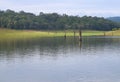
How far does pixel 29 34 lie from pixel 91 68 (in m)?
139

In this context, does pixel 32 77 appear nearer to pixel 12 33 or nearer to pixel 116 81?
pixel 116 81

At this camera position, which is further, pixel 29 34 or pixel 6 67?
pixel 29 34

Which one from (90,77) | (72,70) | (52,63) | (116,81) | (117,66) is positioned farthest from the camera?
(52,63)

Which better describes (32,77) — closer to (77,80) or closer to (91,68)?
(77,80)

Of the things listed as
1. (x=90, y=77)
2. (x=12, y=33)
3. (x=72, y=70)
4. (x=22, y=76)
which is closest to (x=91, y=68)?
(x=72, y=70)

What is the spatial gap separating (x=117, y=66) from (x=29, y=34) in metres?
138

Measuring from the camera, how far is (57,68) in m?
40.6

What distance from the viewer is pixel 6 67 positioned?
1657 inches

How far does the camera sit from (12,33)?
171250mm

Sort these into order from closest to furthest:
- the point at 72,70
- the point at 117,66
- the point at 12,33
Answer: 1. the point at 72,70
2. the point at 117,66
3. the point at 12,33

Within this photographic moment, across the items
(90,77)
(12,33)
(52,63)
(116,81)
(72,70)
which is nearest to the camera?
(116,81)

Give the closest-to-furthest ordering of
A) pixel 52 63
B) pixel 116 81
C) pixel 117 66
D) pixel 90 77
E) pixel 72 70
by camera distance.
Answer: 1. pixel 116 81
2. pixel 90 77
3. pixel 72 70
4. pixel 117 66
5. pixel 52 63

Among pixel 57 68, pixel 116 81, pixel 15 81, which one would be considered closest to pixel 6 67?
pixel 57 68

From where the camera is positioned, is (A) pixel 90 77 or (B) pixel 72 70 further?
(B) pixel 72 70
